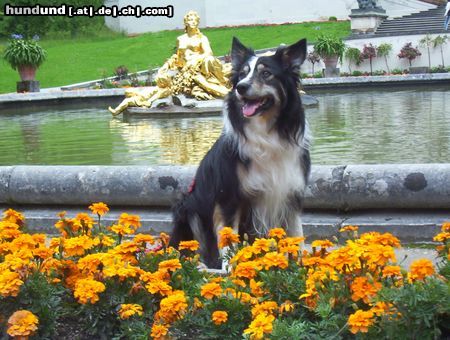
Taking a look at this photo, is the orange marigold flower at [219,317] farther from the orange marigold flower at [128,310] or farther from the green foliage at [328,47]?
the green foliage at [328,47]

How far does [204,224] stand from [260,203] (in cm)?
37

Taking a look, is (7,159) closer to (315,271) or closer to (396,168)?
(396,168)

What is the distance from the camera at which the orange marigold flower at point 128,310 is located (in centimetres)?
308

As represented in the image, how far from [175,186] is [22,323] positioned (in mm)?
2922

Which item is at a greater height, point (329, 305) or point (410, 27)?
point (410, 27)

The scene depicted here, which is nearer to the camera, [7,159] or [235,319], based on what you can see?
[235,319]

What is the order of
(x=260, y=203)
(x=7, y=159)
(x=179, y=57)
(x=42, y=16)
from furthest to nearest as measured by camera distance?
1. (x=42, y=16)
2. (x=179, y=57)
3. (x=7, y=159)
4. (x=260, y=203)

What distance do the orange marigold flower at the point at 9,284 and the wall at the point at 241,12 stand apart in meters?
38.3

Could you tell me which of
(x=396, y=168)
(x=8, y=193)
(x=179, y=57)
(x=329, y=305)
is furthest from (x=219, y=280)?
(x=179, y=57)

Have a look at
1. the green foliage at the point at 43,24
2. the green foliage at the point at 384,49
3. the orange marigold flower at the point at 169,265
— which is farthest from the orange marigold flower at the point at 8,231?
the green foliage at the point at 43,24

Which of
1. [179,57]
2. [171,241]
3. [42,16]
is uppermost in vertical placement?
[42,16]

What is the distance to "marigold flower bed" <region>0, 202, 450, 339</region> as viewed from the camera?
2.83m

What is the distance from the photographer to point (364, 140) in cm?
924

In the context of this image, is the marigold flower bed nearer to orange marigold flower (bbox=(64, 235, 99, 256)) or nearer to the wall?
orange marigold flower (bbox=(64, 235, 99, 256))
